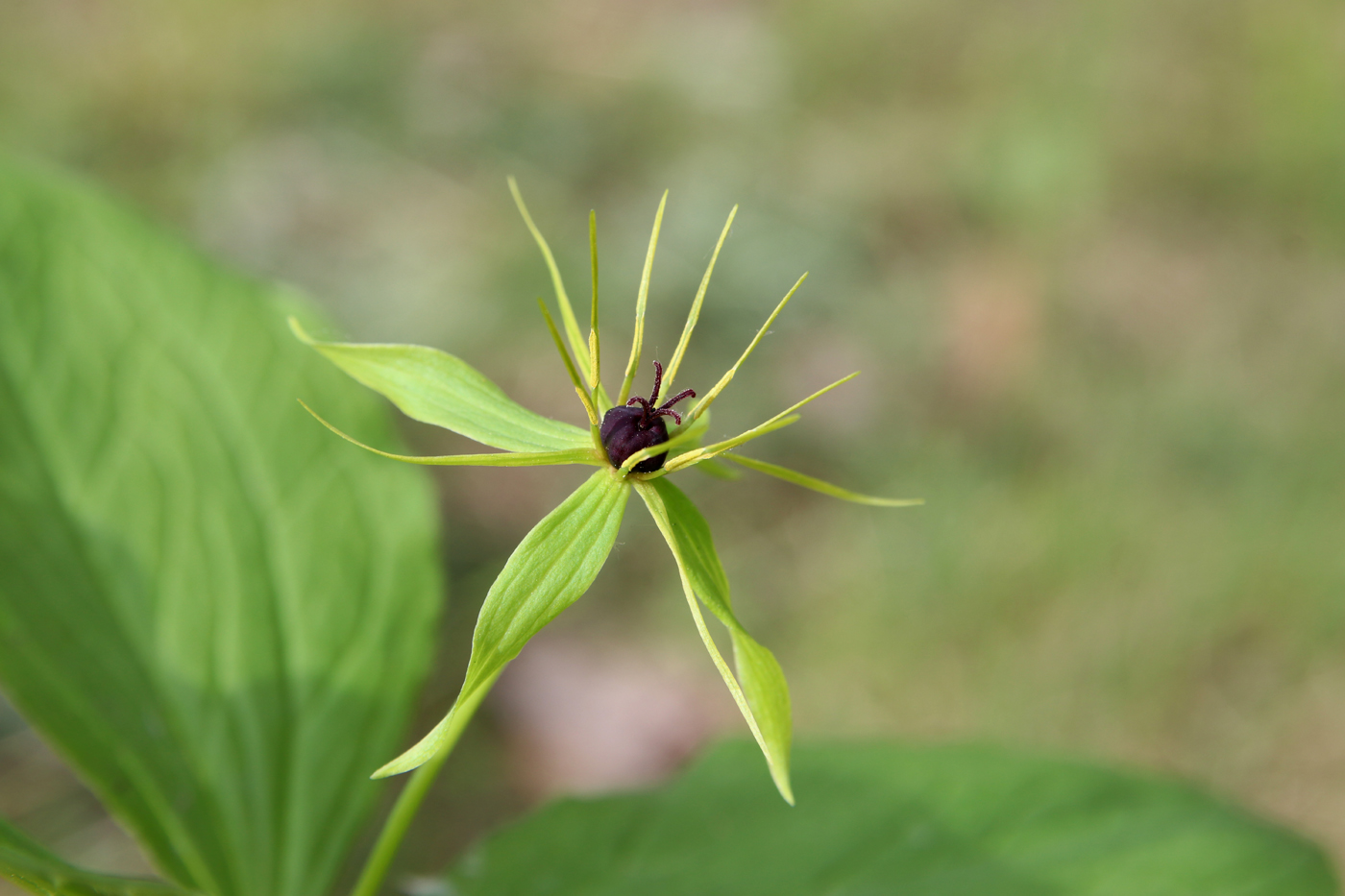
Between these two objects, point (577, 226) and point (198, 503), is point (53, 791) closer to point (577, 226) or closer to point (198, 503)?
point (198, 503)

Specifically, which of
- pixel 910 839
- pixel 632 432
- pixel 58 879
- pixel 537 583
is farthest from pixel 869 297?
pixel 58 879

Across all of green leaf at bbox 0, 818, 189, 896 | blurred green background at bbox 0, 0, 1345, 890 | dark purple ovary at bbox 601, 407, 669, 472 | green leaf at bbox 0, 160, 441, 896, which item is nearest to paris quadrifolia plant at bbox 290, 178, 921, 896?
dark purple ovary at bbox 601, 407, 669, 472

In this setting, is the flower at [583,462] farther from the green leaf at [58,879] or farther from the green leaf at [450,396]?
the green leaf at [58,879]

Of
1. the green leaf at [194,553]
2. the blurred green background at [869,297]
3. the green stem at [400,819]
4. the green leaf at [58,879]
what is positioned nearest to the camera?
the green leaf at [58,879]

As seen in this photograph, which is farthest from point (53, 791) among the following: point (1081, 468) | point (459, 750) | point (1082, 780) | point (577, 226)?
point (1081, 468)

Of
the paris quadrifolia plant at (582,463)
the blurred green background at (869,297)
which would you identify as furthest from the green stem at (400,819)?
the blurred green background at (869,297)

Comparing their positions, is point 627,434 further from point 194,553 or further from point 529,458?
point 194,553

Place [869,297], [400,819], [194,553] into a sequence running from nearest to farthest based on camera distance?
[400,819] → [194,553] → [869,297]
